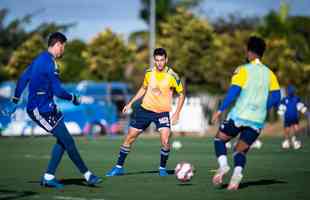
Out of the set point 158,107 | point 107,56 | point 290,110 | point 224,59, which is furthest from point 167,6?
point 158,107

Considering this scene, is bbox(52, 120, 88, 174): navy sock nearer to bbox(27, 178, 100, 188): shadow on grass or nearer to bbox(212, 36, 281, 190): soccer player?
bbox(27, 178, 100, 188): shadow on grass

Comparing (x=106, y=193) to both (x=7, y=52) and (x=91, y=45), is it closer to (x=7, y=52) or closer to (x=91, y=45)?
(x=7, y=52)

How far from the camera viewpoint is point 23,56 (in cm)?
5078

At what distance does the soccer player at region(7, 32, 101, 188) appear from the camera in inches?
478

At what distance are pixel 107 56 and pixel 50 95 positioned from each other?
45841 millimetres

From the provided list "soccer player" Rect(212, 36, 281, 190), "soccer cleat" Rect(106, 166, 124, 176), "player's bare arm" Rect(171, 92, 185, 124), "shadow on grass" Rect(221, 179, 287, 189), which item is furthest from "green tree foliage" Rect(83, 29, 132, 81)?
"soccer player" Rect(212, 36, 281, 190)

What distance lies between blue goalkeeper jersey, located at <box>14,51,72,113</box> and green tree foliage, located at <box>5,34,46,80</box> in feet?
123

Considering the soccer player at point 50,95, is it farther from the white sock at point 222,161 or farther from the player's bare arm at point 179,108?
the player's bare arm at point 179,108

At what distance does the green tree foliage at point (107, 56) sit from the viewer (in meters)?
58.0

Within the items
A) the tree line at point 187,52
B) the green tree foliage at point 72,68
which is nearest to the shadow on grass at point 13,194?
the tree line at point 187,52

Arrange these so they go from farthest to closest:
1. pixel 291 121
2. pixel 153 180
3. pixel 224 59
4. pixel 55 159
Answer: pixel 224 59 < pixel 291 121 < pixel 153 180 < pixel 55 159

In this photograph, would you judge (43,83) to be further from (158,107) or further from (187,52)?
(187,52)

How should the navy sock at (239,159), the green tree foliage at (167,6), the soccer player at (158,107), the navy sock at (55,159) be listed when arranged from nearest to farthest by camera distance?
the navy sock at (239,159) → the navy sock at (55,159) → the soccer player at (158,107) → the green tree foliage at (167,6)

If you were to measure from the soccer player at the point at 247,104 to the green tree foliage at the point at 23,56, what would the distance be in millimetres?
38562
